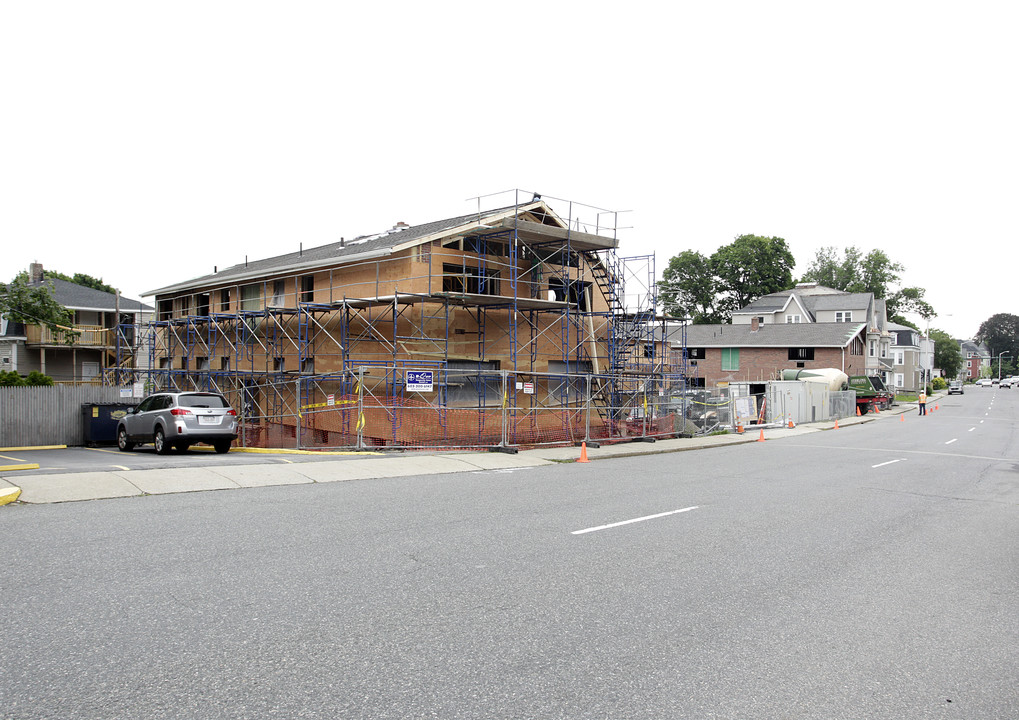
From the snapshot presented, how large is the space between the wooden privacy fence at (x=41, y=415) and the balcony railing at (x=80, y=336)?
14368mm

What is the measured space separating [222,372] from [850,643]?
26.4 m

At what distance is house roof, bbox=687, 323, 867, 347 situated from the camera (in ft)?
182

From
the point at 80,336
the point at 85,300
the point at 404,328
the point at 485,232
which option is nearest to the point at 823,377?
the point at 485,232

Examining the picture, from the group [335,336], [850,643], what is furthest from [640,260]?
[850,643]

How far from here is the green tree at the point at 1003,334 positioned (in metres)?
174

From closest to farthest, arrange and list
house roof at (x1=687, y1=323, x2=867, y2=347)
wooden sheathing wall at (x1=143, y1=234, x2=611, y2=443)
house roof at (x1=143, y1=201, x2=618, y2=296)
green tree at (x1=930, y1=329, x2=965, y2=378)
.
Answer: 1. house roof at (x1=143, y1=201, x2=618, y2=296)
2. wooden sheathing wall at (x1=143, y1=234, x2=611, y2=443)
3. house roof at (x1=687, y1=323, x2=867, y2=347)
4. green tree at (x1=930, y1=329, x2=965, y2=378)

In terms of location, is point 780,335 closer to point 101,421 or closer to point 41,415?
point 101,421

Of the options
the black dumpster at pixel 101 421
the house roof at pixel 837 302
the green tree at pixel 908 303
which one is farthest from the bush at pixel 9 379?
the green tree at pixel 908 303

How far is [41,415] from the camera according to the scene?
2545 cm

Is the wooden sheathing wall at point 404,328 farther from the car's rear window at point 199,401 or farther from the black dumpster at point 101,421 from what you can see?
the black dumpster at point 101,421

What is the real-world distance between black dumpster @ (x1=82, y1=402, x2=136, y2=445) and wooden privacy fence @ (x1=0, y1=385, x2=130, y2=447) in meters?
0.36

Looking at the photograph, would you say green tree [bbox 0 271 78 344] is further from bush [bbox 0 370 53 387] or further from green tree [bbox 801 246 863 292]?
green tree [bbox 801 246 863 292]

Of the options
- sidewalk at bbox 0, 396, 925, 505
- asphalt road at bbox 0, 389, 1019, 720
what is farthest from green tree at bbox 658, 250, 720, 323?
asphalt road at bbox 0, 389, 1019, 720

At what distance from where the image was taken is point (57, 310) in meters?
23.1
